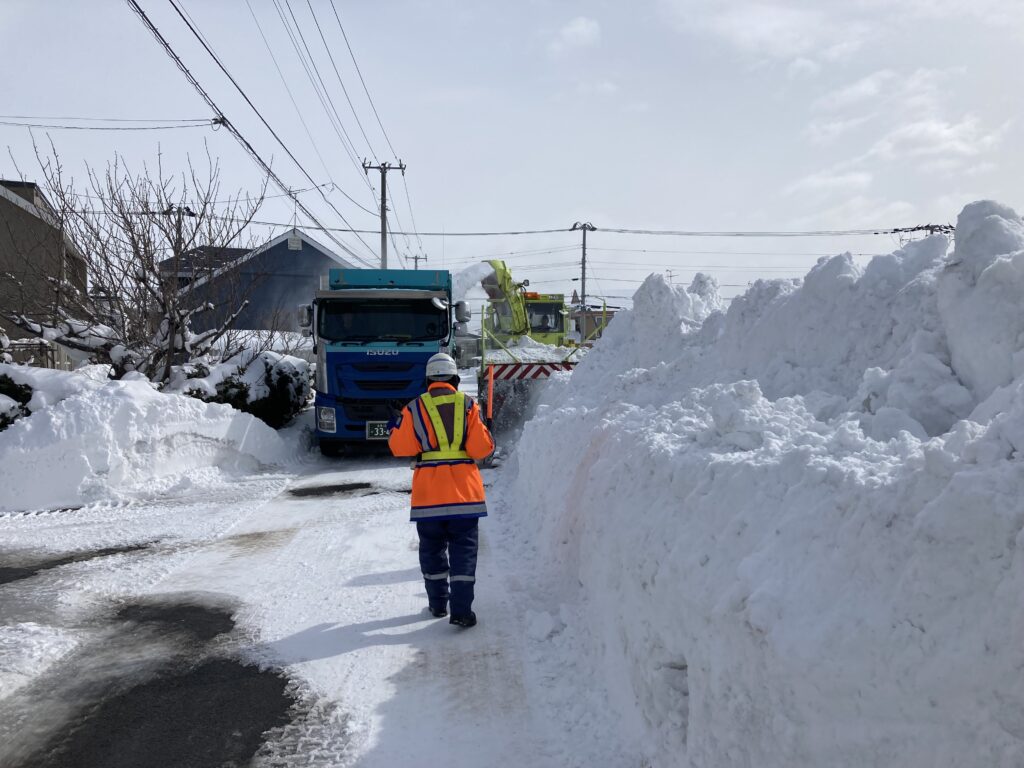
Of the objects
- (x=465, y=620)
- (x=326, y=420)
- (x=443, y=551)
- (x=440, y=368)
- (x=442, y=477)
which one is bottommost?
(x=326, y=420)

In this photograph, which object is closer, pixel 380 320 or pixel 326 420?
pixel 326 420

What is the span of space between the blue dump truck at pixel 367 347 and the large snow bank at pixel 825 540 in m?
6.46

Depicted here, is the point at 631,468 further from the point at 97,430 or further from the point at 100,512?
the point at 97,430

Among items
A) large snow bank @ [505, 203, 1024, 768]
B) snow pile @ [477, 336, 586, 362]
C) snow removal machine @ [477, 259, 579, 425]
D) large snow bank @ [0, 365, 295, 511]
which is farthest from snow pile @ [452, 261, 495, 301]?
large snow bank @ [505, 203, 1024, 768]

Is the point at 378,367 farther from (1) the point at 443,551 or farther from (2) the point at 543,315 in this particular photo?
(2) the point at 543,315

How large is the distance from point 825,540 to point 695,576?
2.21 ft

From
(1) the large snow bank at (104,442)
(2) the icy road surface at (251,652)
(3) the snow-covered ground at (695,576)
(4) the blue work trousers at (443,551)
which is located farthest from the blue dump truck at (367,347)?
(4) the blue work trousers at (443,551)

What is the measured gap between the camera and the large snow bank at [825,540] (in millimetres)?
2186

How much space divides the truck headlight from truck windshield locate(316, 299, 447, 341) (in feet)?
3.85

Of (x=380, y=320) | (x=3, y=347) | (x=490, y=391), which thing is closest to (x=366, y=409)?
(x=380, y=320)

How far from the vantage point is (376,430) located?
1217 cm

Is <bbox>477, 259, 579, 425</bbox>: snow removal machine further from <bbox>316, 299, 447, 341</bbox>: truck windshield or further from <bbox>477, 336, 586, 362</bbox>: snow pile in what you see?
<bbox>316, 299, 447, 341</bbox>: truck windshield

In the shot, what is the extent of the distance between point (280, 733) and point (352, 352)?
8.86m

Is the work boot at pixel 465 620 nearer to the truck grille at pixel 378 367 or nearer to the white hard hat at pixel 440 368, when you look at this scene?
the white hard hat at pixel 440 368
